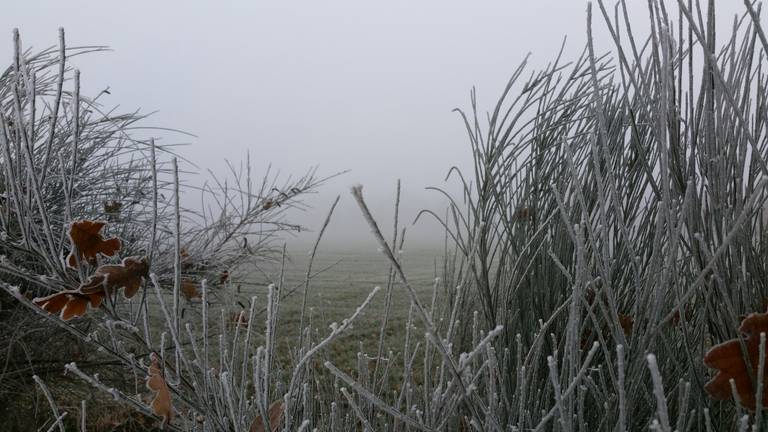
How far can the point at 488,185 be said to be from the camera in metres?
1.44

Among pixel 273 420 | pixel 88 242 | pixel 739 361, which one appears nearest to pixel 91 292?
pixel 88 242

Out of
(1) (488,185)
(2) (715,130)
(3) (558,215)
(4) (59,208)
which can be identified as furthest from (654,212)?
(4) (59,208)

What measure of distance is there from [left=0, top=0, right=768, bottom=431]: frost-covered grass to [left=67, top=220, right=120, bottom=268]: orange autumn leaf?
3cm

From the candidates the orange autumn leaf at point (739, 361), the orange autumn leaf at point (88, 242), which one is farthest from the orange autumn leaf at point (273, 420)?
the orange autumn leaf at point (739, 361)

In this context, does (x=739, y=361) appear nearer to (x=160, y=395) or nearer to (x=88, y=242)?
(x=160, y=395)

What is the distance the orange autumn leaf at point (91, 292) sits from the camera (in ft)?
2.54

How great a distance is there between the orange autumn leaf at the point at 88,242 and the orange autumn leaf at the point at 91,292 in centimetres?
6

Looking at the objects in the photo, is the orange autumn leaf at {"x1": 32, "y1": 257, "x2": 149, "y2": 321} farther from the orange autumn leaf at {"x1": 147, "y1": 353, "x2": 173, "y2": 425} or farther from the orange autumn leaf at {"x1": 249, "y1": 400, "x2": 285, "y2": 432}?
the orange autumn leaf at {"x1": 249, "y1": 400, "x2": 285, "y2": 432}

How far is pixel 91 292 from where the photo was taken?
0.78 m

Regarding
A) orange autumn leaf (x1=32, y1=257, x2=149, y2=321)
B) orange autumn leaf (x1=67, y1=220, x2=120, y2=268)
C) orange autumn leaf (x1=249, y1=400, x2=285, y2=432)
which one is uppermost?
orange autumn leaf (x1=67, y1=220, x2=120, y2=268)

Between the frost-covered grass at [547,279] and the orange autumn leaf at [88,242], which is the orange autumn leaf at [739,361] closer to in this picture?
the frost-covered grass at [547,279]

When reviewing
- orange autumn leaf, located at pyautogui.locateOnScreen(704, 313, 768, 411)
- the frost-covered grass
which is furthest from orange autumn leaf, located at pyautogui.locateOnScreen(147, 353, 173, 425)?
orange autumn leaf, located at pyautogui.locateOnScreen(704, 313, 768, 411)

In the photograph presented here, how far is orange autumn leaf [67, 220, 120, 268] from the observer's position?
2.67ft

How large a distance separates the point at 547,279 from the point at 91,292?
38.6 inches
